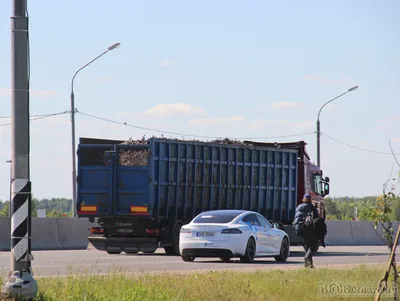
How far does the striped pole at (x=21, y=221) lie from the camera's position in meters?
13.1

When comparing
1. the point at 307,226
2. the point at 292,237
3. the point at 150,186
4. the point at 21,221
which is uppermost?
the point at 150,186

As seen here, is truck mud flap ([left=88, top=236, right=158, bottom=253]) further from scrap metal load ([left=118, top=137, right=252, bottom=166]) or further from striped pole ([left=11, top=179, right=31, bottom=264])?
striped pole ([left=11, top=179, right=31, bottom=264])

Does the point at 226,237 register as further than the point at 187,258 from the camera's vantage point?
No

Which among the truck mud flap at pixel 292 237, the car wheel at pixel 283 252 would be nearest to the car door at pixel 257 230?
the car wheel at pixel 283 252

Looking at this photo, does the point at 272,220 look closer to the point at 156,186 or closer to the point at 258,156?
the point at 258,156

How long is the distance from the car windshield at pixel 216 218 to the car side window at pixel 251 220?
0.25 m

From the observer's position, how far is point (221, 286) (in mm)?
15609

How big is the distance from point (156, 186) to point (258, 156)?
4.81 meters

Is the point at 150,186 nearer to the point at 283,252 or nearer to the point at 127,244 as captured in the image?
the point at 127,244

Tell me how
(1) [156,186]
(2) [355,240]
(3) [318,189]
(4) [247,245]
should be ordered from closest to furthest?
1. (4) [247,245]
2. (1) [156,186]
3. (3) [318,189]
4. (2) [355,240]

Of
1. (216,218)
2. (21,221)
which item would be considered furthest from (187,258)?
(21,221)

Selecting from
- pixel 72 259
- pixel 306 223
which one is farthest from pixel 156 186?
pixel 306 223

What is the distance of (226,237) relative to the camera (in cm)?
2494

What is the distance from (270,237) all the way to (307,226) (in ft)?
10.5
